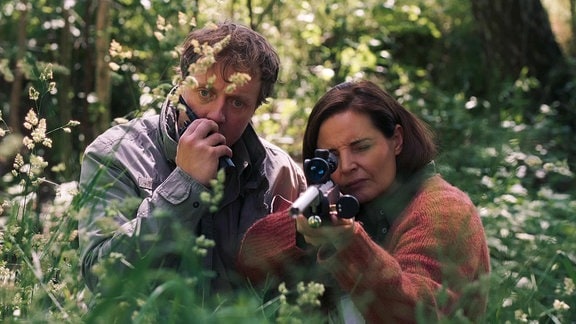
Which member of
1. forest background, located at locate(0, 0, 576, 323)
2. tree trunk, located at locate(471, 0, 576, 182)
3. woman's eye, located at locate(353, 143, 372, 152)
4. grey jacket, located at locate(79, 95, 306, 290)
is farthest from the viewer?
tree trunk, located at locate(471, 0, 576, 182)

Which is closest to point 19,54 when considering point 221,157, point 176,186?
point 221,157

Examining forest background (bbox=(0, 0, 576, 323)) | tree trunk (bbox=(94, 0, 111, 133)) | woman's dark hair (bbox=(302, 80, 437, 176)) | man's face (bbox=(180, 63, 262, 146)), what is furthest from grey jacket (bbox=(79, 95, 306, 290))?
tree trunk (bbox=(94, 0, 111, 133))

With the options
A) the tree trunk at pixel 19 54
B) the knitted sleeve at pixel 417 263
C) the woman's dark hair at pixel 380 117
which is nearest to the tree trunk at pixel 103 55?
the tree trunk at pixel 19 54

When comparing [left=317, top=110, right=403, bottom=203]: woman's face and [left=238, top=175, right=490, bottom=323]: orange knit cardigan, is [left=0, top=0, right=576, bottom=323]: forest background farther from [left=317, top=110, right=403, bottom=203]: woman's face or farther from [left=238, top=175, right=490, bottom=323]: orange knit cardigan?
[left=317, top=110, right=403, bottom=203]: woman's face

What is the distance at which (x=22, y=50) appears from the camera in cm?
609

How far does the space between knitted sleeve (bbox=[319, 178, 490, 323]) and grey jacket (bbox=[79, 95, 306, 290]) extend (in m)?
0.51

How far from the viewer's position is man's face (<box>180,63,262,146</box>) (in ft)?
9.98

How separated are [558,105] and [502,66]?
698 mm

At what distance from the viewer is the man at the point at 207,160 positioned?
2803 millimetres

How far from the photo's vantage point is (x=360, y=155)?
2998mm

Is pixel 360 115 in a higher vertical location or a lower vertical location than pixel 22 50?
higher

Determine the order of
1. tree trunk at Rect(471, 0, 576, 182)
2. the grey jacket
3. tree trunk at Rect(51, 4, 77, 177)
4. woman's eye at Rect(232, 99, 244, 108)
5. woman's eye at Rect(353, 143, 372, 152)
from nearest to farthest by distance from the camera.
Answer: the grey jacket, woman's eye at Rect(353, 143, 372, 152), woman's eye at Rect(232, 99, 244, 108), tree trunk at Rect(51, 4, 77, 177), tree trunk at Rect(471, 0, 576, 182)

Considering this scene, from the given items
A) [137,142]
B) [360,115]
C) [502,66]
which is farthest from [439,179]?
[502,66]

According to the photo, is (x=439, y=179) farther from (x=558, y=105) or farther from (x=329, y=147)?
(x=558, y=105)
